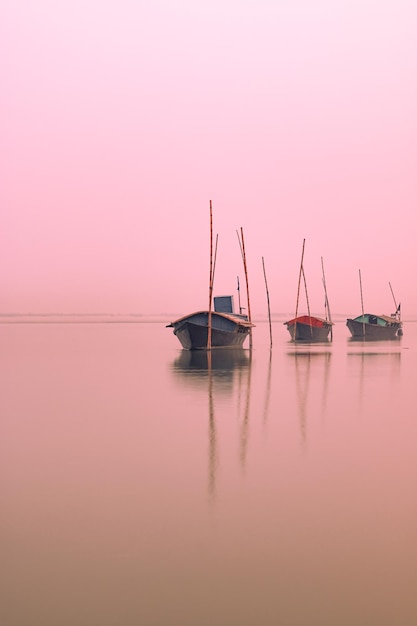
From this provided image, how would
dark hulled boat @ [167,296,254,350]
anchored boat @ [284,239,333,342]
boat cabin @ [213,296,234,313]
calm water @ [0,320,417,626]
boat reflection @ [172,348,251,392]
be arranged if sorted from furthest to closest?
anchored boat @ [284,239,333,342]
boat cabin @ [213,296,234,313]
dark hulled boat @ [167,296,254,350]
boat reflection @ [172,348,251,392]
calm water @ [0,320,417,626]

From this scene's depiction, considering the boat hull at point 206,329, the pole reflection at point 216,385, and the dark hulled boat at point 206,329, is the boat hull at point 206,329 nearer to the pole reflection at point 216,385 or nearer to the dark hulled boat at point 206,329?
the dark hulled boat at point 206,329

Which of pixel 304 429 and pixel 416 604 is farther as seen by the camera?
pixel 304 429

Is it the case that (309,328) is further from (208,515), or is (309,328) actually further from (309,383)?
(208,515)

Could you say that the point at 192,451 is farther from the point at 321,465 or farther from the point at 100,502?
the point at 100,502

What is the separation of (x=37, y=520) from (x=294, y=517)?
301 cm

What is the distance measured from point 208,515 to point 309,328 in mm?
58399


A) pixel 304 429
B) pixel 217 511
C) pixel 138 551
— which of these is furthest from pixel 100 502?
pixel 304 429

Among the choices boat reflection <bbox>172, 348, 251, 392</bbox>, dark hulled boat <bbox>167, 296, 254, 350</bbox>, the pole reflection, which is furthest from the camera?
dark hulled boat <bbox>167, 296, 254, 350</bbox>

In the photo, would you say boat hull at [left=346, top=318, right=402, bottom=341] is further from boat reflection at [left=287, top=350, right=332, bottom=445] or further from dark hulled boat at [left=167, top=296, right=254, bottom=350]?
boat reflection at [left=287, top=350, right=332, bottom=445]

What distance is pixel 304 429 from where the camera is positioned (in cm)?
1498

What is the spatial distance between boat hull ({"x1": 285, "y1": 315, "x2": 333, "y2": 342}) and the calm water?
1812 inches

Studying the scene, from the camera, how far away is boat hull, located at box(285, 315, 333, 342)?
212 feet

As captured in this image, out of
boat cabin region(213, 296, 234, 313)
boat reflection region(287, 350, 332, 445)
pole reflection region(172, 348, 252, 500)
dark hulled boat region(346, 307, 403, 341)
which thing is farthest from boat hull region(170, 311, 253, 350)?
dark hulled boat region(346, 307, 403, 341)

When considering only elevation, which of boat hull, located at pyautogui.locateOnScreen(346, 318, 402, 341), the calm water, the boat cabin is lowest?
boat hull, located at pyautogui.locateOnScreen(346, 318, 402, 341)
